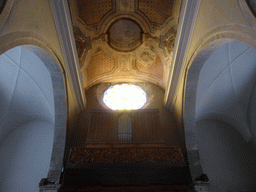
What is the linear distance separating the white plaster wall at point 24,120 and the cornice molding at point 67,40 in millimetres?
943

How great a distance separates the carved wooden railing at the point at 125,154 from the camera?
6.59 meters

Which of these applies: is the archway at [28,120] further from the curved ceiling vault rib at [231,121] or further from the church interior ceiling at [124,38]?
the curved ceiling vault rib at [231,121]

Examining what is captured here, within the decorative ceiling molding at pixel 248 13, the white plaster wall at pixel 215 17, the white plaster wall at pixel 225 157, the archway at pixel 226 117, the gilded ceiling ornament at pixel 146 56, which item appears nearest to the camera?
the decorative ceiling molding at pixel 248 13

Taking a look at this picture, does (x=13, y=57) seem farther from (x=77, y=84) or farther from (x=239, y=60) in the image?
(x=239, y=60)

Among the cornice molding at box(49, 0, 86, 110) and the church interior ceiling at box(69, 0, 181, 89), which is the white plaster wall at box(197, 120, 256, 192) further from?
the cornice molding at box(49, 0, 86, 110)

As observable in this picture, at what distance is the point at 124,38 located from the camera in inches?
348

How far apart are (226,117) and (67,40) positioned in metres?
6.61

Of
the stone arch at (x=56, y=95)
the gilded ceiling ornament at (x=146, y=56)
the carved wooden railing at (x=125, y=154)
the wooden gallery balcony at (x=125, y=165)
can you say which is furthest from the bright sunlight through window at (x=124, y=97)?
the stone arch at (x=56, y=95)

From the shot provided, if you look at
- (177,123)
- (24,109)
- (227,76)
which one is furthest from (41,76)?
(227,76)

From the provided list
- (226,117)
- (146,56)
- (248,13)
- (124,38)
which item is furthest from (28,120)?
(248,13)

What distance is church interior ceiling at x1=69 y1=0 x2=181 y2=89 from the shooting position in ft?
24.8

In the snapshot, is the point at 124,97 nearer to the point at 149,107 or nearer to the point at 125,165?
the point at 149,107

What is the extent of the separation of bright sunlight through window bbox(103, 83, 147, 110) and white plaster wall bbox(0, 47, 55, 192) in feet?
7.94

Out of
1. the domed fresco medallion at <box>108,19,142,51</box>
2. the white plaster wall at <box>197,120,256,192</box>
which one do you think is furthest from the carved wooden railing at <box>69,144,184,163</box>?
the domed fresco medallion at <box>108,19,142,51</box>
